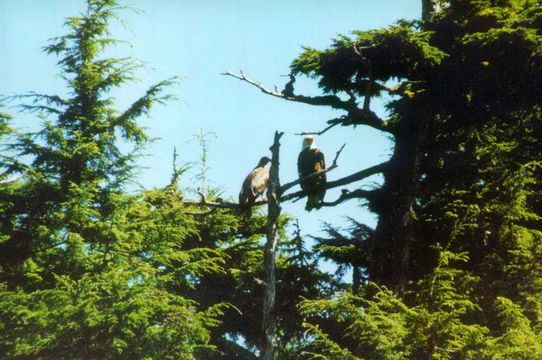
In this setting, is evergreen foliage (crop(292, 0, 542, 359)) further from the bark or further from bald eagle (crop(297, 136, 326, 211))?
bald eagle (crop(297, 136, 326, 211))

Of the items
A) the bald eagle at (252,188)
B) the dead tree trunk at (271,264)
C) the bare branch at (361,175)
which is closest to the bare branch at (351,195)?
the bare branch at (361,175)

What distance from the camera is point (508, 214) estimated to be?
22.8 ft

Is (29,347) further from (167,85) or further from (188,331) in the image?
(167,85)

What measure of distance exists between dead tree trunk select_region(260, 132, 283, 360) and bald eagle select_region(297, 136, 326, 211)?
2.49 ft

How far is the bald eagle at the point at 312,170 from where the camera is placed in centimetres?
774

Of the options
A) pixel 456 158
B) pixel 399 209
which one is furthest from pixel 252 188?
pixel 456 158

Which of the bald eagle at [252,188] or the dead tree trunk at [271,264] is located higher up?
the bald eagle at [252,188]

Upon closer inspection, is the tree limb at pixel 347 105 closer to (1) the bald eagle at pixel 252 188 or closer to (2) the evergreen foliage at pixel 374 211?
(2) the evergreen foliage at pixel 374 211

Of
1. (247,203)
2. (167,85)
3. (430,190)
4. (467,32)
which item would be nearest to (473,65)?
(467,32)

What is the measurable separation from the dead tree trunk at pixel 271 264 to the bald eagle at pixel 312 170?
0.76m

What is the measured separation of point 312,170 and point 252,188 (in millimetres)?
1480

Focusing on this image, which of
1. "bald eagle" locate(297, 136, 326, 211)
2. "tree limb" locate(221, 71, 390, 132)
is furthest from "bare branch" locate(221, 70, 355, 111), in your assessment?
"bald eagle" locate(297, 136, 326, 211)

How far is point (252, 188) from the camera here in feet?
26.9

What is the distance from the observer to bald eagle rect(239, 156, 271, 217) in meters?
8.04
